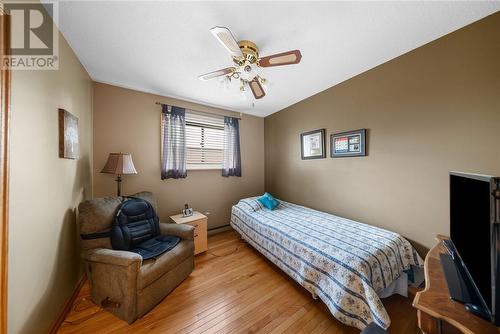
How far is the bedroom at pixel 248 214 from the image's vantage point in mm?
1158

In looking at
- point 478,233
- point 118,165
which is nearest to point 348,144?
point 478,233

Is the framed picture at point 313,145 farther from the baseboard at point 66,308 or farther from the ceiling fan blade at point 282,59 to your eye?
the baseboard at point 66,308

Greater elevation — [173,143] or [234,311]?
[173,143]

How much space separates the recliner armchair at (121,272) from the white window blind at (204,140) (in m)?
1.46

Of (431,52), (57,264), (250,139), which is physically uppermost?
(431,52)

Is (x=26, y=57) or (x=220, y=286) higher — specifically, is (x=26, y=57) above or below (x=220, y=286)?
above

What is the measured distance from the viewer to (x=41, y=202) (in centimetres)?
123

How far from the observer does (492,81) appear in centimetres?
137

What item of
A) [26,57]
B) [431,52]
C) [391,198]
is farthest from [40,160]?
[431,52]

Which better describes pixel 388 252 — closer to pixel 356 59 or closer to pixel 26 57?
pixel 356 59

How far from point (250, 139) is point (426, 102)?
275cm

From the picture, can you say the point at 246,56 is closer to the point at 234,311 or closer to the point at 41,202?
the point at 41,202

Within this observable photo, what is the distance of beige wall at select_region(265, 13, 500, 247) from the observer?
1421mm

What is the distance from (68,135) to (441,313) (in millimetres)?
2806
